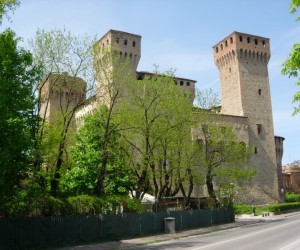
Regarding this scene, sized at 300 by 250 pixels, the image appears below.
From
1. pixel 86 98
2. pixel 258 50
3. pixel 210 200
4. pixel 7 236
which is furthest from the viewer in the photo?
pixel 258 50

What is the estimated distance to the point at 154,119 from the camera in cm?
2802

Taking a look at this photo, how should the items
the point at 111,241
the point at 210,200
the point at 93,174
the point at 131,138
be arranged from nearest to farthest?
1. the point at 111,241
2. the point at 131,138
3. the point at 93,174
4. the point at 210,200

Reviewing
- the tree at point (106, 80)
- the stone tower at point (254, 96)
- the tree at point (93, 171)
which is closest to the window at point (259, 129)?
the stone tower at point (254, 96)

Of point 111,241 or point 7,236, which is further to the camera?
point 111,241

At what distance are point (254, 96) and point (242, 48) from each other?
309 inches

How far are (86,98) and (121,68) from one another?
10.7 feet

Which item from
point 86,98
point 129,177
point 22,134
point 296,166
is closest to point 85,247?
point 22,134

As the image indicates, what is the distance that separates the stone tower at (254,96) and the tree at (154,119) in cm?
2963

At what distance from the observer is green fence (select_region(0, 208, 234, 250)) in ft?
60.7

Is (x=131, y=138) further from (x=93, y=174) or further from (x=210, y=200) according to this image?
(x=210, y=200)

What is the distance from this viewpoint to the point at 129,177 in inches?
1348

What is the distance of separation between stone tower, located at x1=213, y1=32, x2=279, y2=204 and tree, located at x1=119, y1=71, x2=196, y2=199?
97.2ft

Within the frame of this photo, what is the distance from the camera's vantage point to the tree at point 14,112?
1588 centimetres

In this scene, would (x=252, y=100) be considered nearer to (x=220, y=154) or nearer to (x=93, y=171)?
(x=220, y=154)
